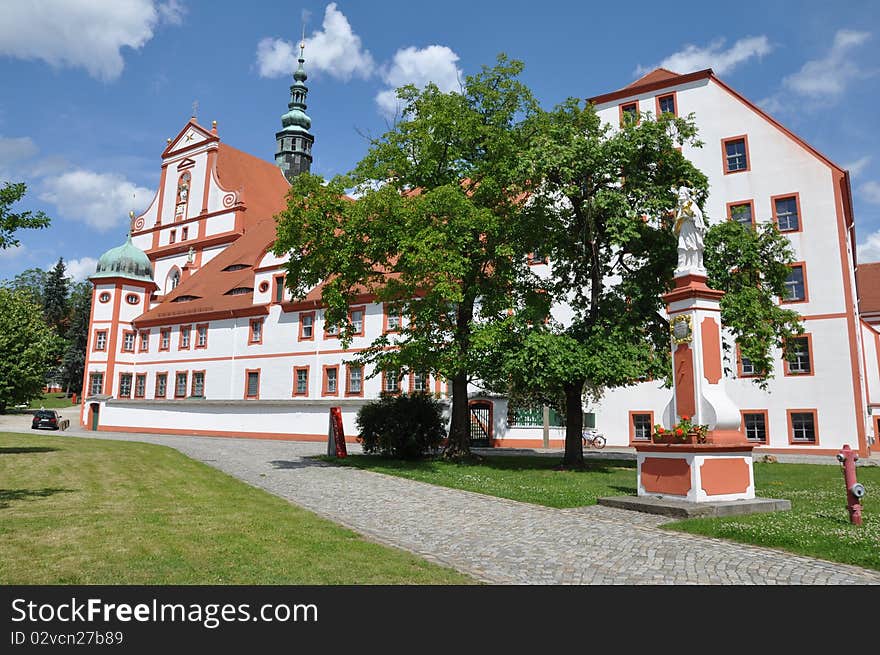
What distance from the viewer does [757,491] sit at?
13.9m

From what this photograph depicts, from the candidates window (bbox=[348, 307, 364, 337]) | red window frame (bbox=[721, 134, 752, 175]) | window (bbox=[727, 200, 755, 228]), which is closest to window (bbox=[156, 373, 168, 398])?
window (bbox=[348, 307, 364, 337])

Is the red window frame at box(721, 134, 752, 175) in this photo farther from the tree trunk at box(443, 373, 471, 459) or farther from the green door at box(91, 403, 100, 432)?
the green door at box(91, 403, 100, 432)

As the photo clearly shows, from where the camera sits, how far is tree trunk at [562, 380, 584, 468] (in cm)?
1977

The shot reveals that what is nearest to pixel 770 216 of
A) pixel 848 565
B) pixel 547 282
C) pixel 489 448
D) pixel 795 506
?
pixel 547 282

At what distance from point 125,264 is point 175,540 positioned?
4654 cm

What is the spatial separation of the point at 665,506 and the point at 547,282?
40.6 ft

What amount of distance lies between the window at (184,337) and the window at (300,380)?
402 inches

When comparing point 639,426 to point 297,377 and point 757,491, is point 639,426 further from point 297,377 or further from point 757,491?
point 297,377

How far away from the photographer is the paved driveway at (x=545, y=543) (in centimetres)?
657

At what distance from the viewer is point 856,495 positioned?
29.3 feet

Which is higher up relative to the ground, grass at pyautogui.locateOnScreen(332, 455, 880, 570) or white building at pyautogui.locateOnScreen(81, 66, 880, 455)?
white building at pyautogui.locateOnScreen(81, 66, 880, 455)

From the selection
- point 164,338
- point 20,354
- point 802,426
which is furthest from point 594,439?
point 164,338

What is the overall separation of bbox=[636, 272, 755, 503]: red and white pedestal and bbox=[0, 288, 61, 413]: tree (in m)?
18.4
